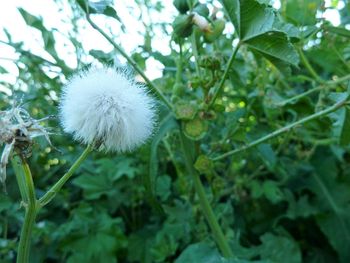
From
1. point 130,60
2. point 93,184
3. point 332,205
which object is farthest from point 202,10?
point 332,205

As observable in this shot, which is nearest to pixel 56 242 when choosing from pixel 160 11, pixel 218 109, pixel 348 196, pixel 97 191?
pixel 97 191

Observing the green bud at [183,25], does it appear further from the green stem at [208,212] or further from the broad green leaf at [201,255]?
the broad green leaf at [201,255]

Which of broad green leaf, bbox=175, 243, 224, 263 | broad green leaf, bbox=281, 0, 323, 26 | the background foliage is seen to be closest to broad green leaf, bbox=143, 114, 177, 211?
the background foliage

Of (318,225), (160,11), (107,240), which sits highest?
(160,11)

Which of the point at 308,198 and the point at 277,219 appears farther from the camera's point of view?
the point at 308,198

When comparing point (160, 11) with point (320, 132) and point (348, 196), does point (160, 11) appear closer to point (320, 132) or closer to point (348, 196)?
point (320, 132)

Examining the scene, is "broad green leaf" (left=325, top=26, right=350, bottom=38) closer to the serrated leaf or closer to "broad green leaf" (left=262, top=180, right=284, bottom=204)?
"broad green leaf" (left=262, top=180, right=284, bottom=204)

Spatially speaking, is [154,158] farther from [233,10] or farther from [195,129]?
[233,10]
